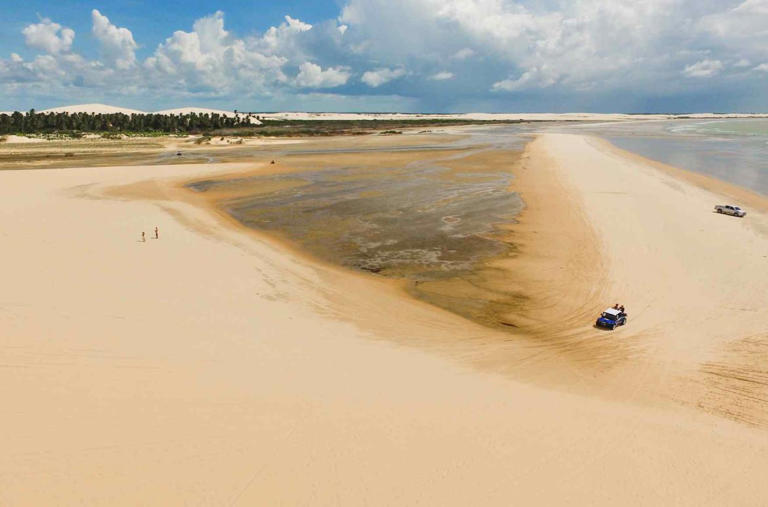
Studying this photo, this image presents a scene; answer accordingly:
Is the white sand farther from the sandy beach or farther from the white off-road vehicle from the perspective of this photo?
the white off-road vehicle

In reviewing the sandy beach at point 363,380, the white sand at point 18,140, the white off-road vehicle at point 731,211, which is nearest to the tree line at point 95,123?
the white sand at point 18,140

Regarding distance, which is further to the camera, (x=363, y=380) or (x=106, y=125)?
(x=106, y=125)

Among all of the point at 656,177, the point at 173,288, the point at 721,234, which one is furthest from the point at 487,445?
the point at 656,177

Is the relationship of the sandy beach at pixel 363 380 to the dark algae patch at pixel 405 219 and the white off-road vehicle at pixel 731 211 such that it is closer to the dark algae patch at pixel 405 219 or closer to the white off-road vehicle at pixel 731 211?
the dark algae patch at pixel 405 219

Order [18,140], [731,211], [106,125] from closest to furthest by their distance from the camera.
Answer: [731,211]
[18,140]
[106,125]

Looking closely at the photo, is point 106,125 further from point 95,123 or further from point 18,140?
point 18,140

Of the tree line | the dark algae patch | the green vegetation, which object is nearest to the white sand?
the green vegetation

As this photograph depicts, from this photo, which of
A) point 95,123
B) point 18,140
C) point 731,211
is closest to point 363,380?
point 731,211
